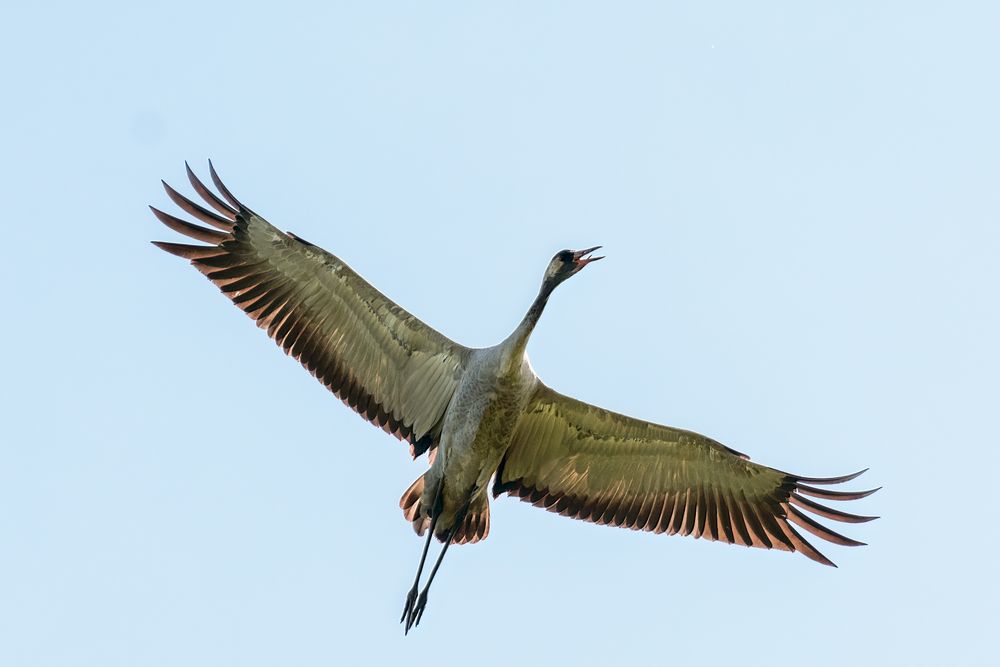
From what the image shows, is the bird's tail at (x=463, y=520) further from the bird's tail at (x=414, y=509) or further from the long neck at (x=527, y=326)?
the long neck at (x=527, y=326)

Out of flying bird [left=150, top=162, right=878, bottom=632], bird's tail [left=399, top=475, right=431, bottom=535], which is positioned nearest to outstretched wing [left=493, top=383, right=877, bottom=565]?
flying bird [left=150, top=162, right=878, bottom=632]

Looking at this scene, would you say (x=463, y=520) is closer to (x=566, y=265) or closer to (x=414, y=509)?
(x=414, y=509)

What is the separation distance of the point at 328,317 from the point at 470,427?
2.10m

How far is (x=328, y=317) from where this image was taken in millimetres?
17703

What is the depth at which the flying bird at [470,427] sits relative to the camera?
17.2m

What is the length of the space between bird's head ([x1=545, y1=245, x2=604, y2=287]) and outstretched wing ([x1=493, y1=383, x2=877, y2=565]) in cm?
147

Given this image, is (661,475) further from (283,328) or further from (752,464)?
(283,328)

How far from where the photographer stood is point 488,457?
1723cm

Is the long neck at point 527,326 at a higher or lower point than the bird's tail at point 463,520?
higher

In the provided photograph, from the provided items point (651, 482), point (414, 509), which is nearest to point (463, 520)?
point (414, 509)

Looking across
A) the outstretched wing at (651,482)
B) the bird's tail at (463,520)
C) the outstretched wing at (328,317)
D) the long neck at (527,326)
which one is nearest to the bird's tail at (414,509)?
the bird's tail at (463,520)

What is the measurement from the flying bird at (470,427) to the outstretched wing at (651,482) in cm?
2

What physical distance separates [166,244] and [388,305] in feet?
8.41

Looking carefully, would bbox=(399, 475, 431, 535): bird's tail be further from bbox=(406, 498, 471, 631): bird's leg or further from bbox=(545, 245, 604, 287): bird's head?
bbox=(545, 245, 604, 287): bird's head
